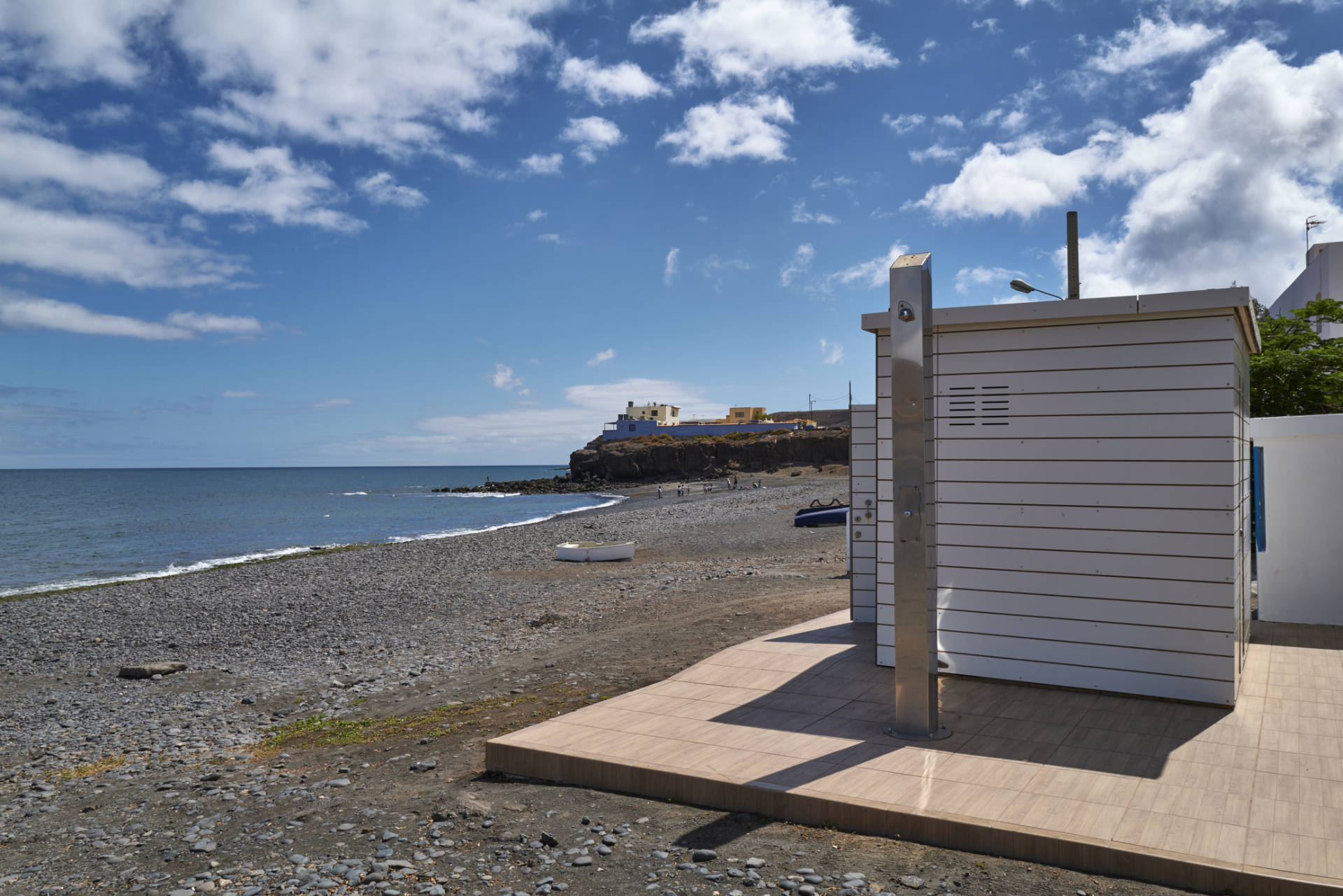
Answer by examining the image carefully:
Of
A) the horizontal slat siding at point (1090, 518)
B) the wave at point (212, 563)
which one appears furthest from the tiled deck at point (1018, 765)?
the wave at point (212, 563)

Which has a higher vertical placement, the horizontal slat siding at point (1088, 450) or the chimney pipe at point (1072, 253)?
the chimney pipe at point (1072, 253)

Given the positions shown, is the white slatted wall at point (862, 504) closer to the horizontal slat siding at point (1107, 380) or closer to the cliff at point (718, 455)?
the horizontal slat siding at point (1107, 380)

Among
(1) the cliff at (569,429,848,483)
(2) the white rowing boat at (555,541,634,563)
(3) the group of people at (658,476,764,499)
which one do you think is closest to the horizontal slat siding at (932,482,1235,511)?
(2) the white rowing boat at (555,541,634,563)

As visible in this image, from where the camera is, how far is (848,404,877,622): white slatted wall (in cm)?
831

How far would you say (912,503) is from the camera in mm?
4715

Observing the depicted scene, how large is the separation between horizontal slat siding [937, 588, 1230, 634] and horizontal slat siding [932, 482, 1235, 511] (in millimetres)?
650

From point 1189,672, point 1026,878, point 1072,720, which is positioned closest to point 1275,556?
point 1189,672

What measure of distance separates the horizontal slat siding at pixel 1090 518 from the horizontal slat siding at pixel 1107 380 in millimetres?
815

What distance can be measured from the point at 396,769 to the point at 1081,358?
5.41 meters

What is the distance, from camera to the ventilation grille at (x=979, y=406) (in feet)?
19.2

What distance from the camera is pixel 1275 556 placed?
834cm

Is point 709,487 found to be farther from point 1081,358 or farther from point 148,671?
point 1081,358

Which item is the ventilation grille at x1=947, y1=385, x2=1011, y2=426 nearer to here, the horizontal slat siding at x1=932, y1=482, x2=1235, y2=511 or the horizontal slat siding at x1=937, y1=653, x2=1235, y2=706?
the horizontal slat siding at x1=932, y1=482, x2=1235, y2=511

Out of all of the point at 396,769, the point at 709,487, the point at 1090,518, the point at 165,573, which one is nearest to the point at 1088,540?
the point at 1090,518
